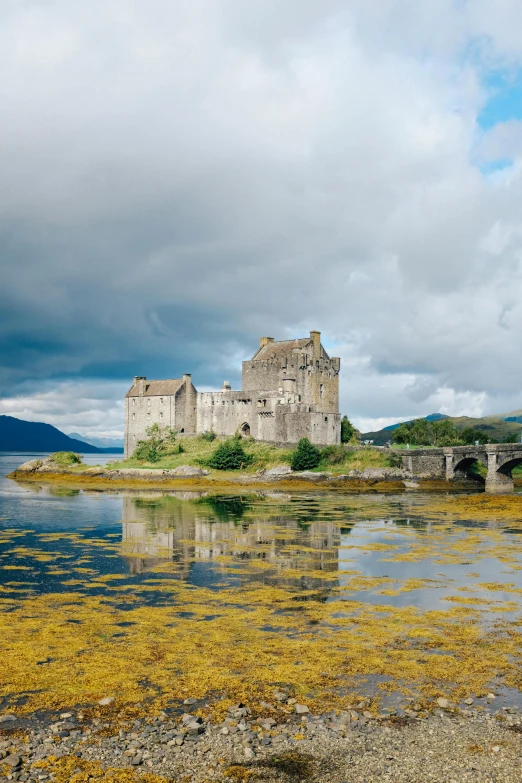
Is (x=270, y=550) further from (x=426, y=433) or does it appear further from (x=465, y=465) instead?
(x=426, y=433)

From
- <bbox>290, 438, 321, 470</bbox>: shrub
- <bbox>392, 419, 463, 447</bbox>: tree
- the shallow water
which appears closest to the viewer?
the shallow water

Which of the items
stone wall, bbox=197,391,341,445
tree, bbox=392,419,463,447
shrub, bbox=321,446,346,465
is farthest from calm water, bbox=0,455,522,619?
tree, bbox=392,419,463,447

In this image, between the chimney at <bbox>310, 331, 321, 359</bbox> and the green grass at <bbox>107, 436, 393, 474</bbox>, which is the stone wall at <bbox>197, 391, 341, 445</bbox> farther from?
the chimney at <bbox>310, 331, 321, 359</bbox>

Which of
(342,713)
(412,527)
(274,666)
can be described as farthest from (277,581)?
(412,527)

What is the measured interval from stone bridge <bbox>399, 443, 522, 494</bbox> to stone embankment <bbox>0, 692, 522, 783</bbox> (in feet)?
199

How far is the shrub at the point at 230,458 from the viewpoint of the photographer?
7594 centimetres

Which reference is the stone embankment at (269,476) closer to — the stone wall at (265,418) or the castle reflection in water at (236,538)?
the stone wall at (265,418)

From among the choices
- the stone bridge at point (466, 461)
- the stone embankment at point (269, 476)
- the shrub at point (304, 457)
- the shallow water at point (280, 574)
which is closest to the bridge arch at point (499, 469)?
the stone bridge at point (466, 461)

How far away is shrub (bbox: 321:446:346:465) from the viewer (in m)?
74.7

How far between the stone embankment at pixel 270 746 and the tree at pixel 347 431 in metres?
76.0

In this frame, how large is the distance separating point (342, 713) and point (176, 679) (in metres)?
3.74

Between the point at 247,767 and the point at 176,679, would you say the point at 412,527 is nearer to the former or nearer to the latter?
the point at 176,679

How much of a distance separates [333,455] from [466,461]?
49.0 ft

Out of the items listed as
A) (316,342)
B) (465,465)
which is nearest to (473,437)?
(465,465)
